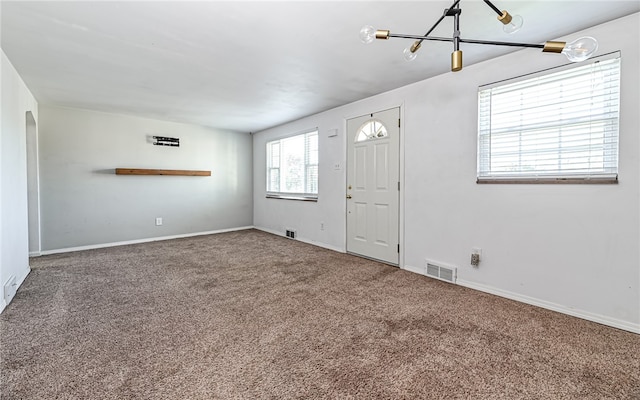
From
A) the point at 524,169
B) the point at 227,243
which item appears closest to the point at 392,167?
the point at 524,169

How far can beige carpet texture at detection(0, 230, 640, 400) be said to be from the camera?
1.55 meters

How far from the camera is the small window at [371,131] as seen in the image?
3893 millimetres

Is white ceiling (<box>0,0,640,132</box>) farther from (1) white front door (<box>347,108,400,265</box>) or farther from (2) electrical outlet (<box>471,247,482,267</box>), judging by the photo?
(2) electrical outlet (<box>471,247,482,267</box>)

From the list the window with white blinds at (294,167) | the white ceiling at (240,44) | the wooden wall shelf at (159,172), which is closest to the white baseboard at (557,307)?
the white ceiling at (240,44)

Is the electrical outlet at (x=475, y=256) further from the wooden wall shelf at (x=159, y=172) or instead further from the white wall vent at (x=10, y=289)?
the wooden wall shelf at (x=159, y=172)

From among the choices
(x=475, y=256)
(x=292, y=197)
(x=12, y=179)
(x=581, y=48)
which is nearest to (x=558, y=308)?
(x=475, y=256)

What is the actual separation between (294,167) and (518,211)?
3.84m

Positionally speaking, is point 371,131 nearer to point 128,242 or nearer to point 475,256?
point 475,256

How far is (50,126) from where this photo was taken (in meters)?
4.41

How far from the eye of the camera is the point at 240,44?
249 centimetres

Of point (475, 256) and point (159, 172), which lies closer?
point (475, 256)

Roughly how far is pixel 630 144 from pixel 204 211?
6.25m

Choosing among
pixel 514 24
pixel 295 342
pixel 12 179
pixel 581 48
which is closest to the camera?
pixel 581 48

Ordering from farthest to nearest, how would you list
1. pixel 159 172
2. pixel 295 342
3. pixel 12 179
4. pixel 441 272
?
1. pixel 159 172
2. pixel 441 272
3. pixel 12 179
4. pixel 295 342
